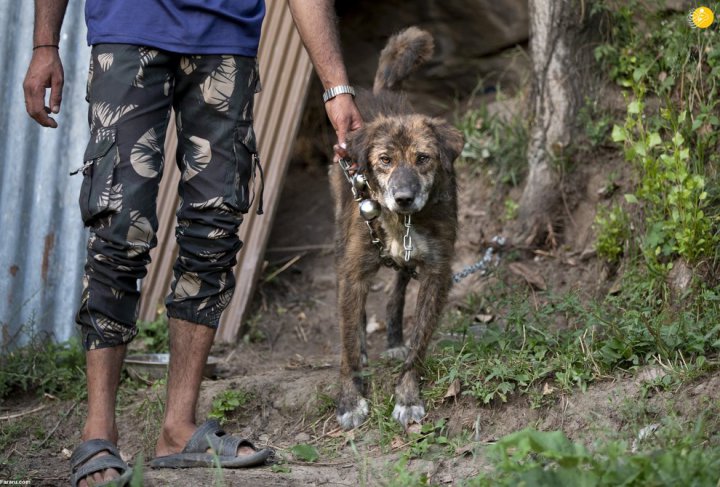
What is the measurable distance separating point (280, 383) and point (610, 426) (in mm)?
1794

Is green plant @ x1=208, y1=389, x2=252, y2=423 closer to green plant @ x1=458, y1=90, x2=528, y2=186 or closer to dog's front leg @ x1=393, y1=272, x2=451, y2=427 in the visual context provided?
dog's front leg @ x1=393, y1=272, x2=451, y2=427

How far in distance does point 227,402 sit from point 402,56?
2.25 meters

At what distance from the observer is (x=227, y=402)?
440 centimetres

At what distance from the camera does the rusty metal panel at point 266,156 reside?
19.5 ft

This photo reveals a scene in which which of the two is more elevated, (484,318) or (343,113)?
(343,113)

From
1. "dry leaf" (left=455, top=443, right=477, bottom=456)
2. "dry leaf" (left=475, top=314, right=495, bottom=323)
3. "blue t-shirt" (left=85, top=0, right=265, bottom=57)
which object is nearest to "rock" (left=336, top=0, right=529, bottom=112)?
"dry leaf" (left=475, top=314, right=495, bottom=323)

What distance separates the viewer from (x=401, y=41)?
16.8 ft

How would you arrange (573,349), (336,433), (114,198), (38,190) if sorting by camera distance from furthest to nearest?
(38,190) → (336,433) → (573,349) → (114,198)

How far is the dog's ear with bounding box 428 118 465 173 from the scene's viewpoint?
14.1 ft

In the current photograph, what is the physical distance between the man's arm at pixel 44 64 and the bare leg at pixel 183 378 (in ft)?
3.32

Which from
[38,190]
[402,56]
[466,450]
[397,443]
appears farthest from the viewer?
[38,190]

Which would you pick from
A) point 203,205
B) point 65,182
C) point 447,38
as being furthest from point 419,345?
point 447,38

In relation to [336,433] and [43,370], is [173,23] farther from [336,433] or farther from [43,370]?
[43,370]

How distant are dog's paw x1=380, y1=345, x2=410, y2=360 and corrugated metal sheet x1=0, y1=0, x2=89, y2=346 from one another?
219 centimetres
